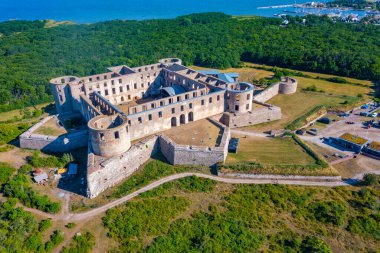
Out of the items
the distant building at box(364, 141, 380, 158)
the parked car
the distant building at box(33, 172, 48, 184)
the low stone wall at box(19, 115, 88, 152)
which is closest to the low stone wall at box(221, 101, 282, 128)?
the parked car

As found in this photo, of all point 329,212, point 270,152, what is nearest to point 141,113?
point 270,152

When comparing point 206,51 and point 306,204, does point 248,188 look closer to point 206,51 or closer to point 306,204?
point 306,204

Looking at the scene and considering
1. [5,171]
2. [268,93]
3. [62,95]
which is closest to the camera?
[5,171]

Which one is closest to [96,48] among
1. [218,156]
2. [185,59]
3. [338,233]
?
[185,59]

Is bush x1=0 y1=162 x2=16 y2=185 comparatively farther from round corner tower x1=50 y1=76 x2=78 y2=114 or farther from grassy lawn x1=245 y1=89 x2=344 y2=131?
grassy lawn x1=245 y1=89 x2=344 y2=131

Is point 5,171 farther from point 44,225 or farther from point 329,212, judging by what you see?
point 329,212

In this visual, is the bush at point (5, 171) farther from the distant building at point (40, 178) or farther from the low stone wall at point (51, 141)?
the low stone wall at point (51, 141)

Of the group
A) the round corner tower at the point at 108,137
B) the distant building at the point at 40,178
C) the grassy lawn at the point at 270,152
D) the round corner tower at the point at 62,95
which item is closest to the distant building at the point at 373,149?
the grassy lawn at the point at 270,152
